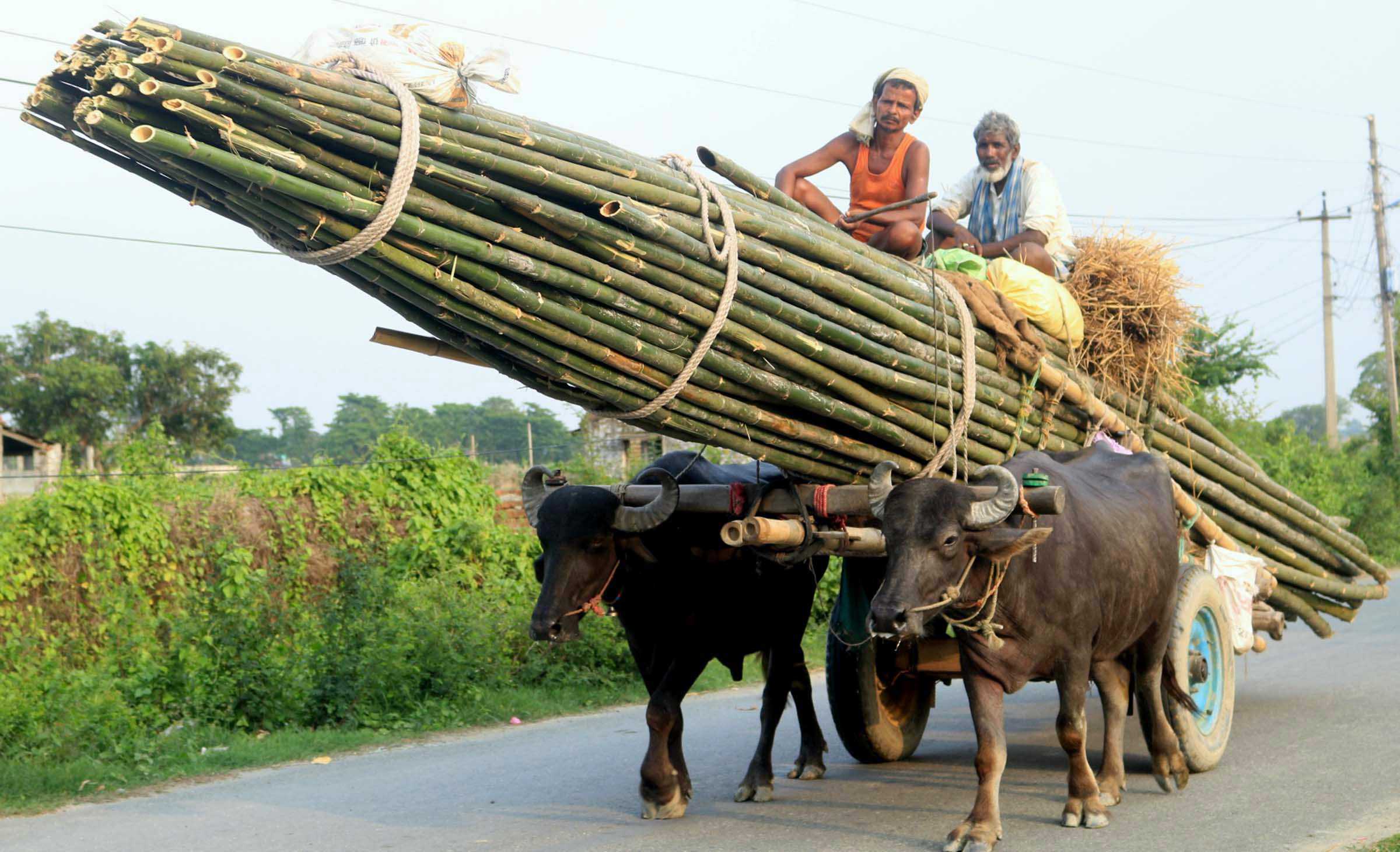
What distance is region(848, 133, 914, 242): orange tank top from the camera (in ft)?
22.2

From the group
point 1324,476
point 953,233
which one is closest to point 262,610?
point 953,233

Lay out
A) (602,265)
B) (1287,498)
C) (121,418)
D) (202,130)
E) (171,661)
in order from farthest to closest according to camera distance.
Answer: (121,418), (171,661), (1287,498), (602,265), (202,130)

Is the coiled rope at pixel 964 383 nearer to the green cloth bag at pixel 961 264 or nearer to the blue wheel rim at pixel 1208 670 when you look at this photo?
the green cloth bag at pixel 961 264

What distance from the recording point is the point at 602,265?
4.20 metres

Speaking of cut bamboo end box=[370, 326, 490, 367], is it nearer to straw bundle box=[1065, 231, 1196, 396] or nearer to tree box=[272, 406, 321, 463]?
straw bundle box=[1065, 231, 1196, 396]

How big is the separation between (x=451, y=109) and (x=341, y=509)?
25.3ft

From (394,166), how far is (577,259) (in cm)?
67

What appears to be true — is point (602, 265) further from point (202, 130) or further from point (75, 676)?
point (75, 676)

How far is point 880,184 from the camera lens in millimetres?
6789

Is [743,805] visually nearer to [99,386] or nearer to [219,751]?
[219,751]

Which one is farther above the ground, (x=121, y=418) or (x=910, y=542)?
(x=121, y=418)

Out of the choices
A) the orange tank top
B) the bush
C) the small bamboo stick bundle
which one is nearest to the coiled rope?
the orange tank top

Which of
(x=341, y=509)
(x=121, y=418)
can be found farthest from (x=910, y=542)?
(x=121, y=418)

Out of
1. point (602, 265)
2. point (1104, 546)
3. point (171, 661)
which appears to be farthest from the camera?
point (171, 661)
